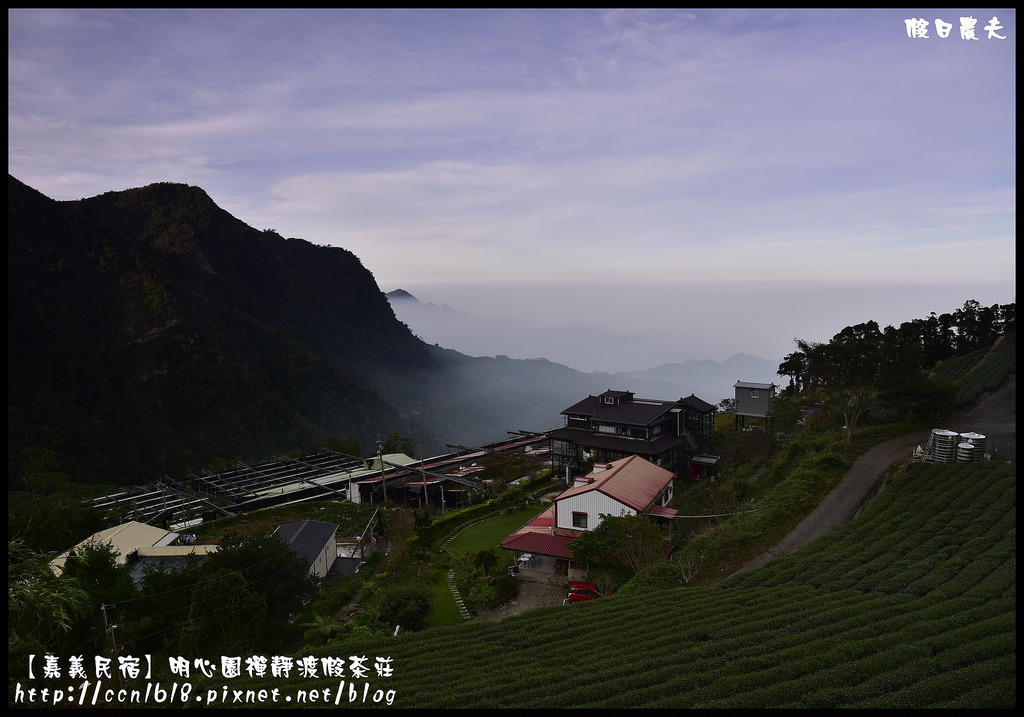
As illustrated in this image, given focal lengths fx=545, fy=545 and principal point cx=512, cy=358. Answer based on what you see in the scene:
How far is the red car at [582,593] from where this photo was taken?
1393 centimetres

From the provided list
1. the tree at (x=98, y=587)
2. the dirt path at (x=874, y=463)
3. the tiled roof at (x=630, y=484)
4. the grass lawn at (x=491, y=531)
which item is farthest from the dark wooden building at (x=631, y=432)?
the tree at (x=98, y=587)

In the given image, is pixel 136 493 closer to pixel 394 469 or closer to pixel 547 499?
pixel 394 469

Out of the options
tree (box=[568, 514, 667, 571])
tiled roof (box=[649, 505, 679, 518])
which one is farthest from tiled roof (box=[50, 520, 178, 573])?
tiled roof (box=[649, 505, 679, 518])

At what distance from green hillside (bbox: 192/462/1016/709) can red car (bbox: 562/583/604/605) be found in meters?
2.55

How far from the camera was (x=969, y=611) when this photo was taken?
26.2ft

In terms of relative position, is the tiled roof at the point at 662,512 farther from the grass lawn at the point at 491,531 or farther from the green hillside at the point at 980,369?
the green hillside at the point at 980,369

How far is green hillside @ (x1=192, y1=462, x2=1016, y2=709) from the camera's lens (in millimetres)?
6094

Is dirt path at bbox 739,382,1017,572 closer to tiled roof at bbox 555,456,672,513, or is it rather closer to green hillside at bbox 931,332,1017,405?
green hillside at bbox 931,332,1017,405

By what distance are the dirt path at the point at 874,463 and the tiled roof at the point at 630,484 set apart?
4.47m

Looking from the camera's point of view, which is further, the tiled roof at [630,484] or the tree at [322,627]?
the tiled roof at [630,484]

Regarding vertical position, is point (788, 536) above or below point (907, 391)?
below

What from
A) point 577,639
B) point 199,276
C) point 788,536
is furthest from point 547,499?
point 199,276

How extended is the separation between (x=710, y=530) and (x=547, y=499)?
34.4ft

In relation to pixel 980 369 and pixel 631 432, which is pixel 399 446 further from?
pixel 980 369
